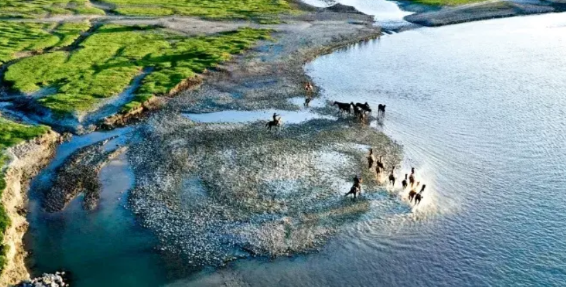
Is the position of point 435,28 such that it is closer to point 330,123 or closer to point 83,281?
point 330,123

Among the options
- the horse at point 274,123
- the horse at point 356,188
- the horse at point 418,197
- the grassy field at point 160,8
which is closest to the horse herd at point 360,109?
the horse at point 274,123

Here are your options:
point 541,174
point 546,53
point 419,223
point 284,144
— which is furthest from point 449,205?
point 546,53

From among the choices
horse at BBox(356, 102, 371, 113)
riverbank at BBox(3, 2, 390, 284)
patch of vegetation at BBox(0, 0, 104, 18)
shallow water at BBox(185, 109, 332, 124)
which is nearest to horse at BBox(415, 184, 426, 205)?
horse at BBox(356, 102, 371, 113)

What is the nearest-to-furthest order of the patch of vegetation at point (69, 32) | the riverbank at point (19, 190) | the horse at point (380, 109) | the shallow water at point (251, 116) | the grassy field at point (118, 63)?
the riverbank at point (19, 190), the horse at point (380, 109), the shallow water at point (251, 116), the grassy field at point (118, 63), the patch of vegetation at point (69, 32)

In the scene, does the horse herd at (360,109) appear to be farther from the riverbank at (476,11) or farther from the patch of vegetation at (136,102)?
the riverbank at (476,11)

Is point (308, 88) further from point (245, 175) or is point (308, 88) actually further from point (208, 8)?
point (208, 8)

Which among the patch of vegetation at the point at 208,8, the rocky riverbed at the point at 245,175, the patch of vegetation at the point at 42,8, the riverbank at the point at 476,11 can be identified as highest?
the riverbank at the point at 476,11
